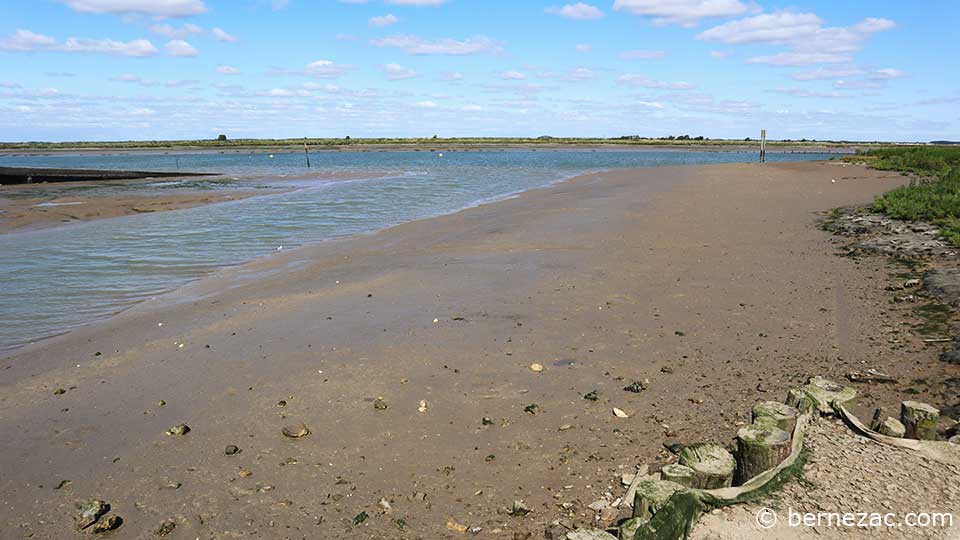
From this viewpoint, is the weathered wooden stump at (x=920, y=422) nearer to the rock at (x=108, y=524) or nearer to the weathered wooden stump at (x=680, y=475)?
the weathered wooden stump at (x=680, y=475)

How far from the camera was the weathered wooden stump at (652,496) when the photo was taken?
318 centimetres

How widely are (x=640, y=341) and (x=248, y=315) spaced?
5.42m

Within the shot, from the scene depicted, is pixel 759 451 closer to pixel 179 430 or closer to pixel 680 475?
pixel 680 475

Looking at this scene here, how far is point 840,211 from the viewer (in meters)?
16.7

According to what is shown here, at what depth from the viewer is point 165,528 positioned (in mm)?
3977

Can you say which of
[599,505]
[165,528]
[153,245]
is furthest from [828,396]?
[153,245]

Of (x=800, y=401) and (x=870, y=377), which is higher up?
(x=800, y=401)

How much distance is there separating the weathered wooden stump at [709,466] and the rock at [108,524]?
358cm

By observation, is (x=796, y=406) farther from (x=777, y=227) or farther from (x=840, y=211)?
(x=840, y=211)

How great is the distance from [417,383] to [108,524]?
9.19ft

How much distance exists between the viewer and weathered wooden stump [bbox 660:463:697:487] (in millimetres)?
3336

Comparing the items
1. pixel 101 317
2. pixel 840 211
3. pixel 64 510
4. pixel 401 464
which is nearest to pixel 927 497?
pixel 401 464

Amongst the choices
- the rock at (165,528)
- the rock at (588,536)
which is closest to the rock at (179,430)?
the rock at (165,528)

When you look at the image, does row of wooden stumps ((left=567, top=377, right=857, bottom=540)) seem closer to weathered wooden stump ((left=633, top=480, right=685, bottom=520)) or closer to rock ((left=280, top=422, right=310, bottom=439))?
weathered wooden stump ((left=633, top=480, right=685, bottom=520))
